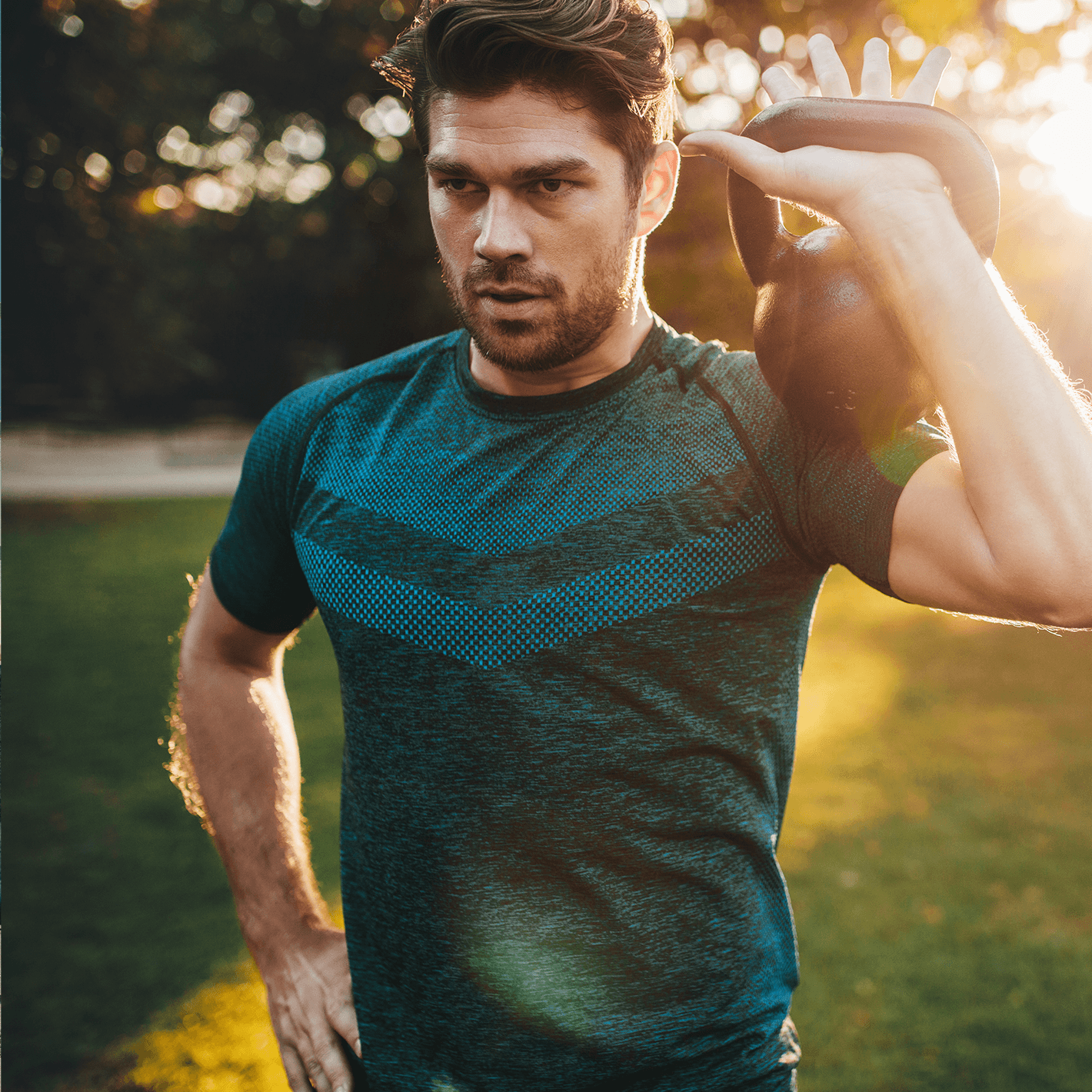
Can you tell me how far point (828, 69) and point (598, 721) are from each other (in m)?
1.13

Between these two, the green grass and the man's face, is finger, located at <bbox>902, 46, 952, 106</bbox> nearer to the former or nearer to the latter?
the man's face

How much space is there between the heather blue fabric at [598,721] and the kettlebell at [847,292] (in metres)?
0.08

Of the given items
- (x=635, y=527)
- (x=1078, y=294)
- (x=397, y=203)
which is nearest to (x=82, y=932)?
(x=635, y=527)

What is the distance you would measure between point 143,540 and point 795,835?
12560 millimetres

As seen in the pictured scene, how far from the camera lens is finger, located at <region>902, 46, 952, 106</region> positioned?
1.42 metres

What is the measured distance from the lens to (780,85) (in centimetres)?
159

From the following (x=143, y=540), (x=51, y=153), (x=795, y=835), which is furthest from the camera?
(x=51, y=153)

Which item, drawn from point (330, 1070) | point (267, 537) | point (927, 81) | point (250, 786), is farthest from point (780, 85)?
point (330, 1070)

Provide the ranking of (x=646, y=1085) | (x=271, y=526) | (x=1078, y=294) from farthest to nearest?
(x=1078, y=294)
(x=271, y=526)
(x=646, y=1085)

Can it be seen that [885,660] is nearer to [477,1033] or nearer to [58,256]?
[477,1033]

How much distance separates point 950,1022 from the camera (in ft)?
12.7

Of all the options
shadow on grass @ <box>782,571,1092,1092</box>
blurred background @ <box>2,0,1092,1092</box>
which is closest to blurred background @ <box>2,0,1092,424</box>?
blurred background @ <box>2,0,1092,1092</box>

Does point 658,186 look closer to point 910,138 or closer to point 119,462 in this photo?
point 910,138

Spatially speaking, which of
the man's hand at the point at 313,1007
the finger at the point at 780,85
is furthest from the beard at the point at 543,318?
the man's hand at the point at 313,1007
